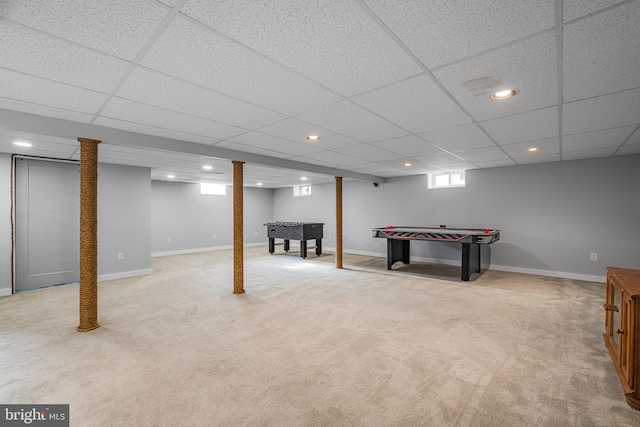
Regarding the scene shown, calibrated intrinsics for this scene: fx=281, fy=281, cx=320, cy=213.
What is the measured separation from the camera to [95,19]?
1373mm

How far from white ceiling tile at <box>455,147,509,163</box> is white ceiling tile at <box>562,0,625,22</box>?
125 inches

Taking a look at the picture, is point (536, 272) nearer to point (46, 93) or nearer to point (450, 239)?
point (450, 239)

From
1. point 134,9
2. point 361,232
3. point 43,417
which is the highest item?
point 134,9

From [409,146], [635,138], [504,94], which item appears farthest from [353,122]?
[635,138]

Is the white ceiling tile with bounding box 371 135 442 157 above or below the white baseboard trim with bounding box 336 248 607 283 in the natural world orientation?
above

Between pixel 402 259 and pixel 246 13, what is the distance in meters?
6.33

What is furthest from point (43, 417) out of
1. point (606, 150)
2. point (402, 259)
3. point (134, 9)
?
point (606, 150)

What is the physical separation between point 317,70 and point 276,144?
2.19 meters

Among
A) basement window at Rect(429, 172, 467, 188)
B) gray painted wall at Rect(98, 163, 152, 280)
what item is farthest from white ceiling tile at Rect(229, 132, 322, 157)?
basement window at Rect(429, 172, 467, 188)

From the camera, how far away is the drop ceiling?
53.4 inches

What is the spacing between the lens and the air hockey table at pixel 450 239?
5109 mm

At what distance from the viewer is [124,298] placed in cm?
427

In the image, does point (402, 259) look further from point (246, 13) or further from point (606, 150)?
point (246, 13)

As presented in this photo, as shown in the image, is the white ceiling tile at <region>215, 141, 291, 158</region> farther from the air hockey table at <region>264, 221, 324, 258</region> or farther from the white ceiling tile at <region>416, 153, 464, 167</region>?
the air hockey table at <region>264, 221, 324, 258</region>
